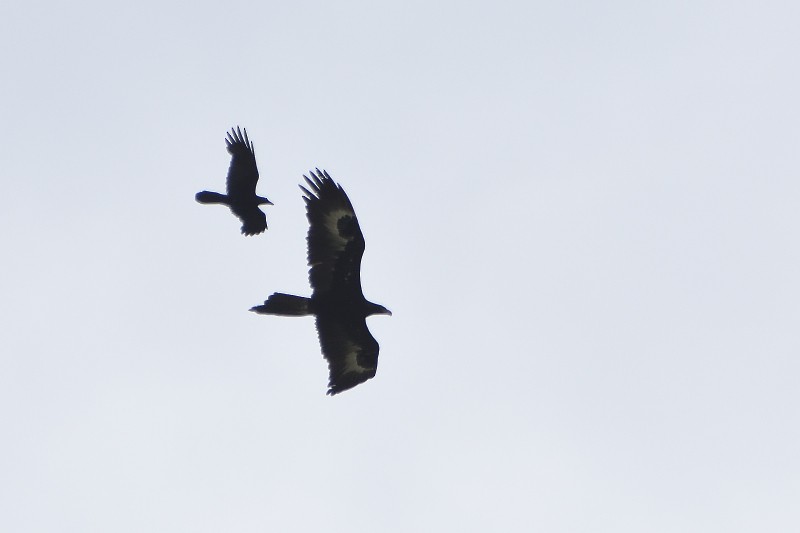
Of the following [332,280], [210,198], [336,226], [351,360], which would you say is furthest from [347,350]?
[210,198]

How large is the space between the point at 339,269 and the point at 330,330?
1.21 metres

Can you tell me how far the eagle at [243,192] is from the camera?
22531 mm

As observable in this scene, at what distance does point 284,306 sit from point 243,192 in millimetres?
4767

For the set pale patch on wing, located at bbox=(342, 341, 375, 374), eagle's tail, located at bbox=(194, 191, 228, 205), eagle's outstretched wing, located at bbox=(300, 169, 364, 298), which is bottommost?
pale patch on wing, located at bbox=(342, 341, 375, 374)

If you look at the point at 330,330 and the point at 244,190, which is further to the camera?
the point at 244,190

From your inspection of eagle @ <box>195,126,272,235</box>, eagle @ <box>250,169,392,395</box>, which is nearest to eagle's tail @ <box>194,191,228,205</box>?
eagle @ <box>195,126,272,235</box>

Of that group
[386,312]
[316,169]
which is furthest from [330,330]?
A: [316,169]

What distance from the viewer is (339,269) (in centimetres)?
1955

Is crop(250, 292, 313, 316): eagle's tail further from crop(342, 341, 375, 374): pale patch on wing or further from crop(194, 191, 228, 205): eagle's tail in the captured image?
crop(194, 191, 228, 205): eagle's tail

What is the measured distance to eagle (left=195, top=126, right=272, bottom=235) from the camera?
2253cm

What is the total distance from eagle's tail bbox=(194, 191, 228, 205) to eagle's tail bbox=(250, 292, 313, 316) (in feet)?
13.1

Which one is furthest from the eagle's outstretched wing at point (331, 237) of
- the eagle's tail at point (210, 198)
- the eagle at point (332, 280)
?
the eagle's tail at point (210, 198)

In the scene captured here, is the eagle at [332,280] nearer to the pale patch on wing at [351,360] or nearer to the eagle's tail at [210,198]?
the pale patch on wing at [351,360]

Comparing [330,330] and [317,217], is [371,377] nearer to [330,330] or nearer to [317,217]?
[330,330]
